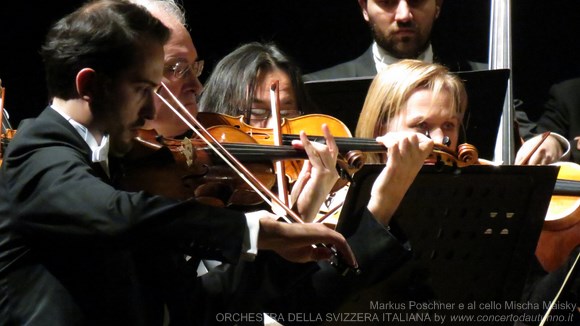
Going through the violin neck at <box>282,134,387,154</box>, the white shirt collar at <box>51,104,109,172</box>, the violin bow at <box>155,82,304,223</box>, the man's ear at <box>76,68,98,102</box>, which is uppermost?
the man's ear at <box>76,68,98,102</box>

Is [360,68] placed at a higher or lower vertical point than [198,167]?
lower

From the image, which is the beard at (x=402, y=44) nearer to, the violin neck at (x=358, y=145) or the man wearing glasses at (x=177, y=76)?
the man wearing glasses at (x=177, y=76)

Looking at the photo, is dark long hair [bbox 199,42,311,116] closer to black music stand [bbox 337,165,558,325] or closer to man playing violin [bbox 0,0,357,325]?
black music stand [bbox 337,165,558,325]

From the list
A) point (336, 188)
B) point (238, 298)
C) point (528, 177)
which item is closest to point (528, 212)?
point (528, 177)

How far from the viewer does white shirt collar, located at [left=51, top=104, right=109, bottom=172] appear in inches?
57.8

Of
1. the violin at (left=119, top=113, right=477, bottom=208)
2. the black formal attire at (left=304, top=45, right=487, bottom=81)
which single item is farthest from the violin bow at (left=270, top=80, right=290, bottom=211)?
the black formal attire at (left=304, top=45, right=487, bottom=81)

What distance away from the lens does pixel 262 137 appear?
2.24 m

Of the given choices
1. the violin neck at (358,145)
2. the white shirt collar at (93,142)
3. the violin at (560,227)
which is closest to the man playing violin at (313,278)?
the violin neck at (358,145)

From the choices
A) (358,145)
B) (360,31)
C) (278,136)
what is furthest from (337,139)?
(360,31)

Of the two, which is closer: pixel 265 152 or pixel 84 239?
pixel 84 239

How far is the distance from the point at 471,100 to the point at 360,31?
1267 millimetres

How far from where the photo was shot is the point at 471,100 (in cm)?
231

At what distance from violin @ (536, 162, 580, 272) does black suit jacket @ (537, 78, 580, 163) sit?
97 centimetres

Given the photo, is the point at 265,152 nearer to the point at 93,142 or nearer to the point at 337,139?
the point at 337,139
